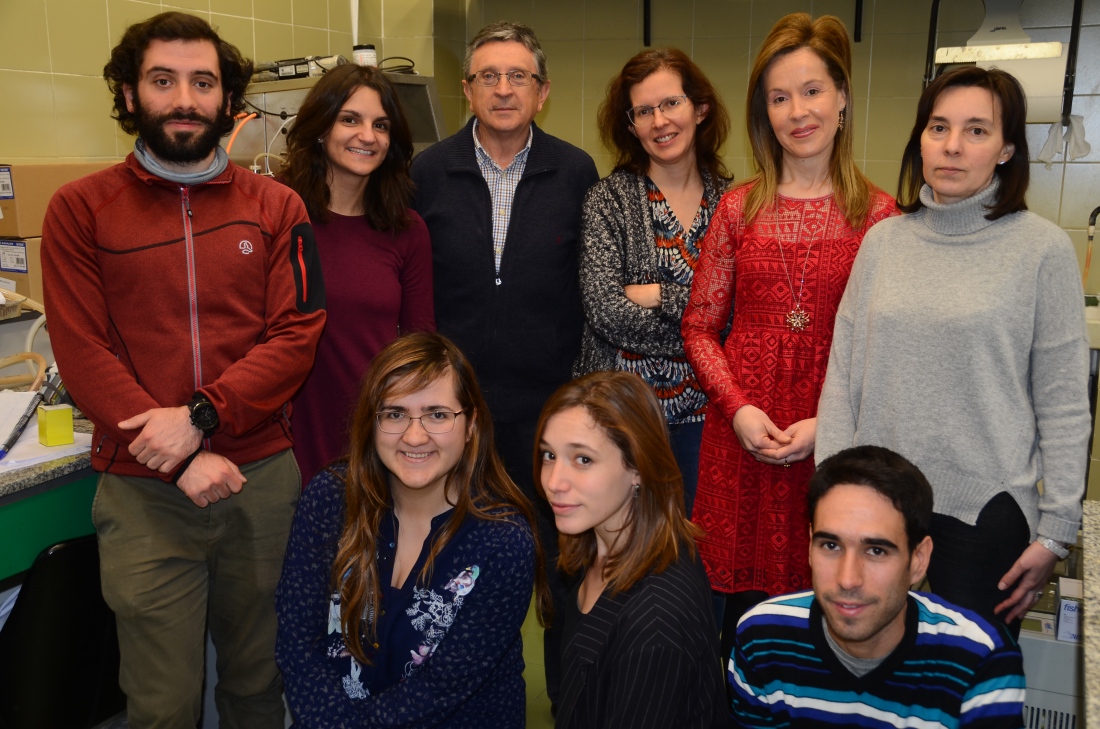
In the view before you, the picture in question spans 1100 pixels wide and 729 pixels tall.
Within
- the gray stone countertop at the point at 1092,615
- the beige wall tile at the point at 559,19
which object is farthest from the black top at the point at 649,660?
the beige wall tile at the point at 559,19

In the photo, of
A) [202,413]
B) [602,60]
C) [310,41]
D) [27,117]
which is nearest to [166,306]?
[202,413]

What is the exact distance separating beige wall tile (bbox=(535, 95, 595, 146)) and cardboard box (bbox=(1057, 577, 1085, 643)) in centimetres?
292

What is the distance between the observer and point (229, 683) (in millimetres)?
1961

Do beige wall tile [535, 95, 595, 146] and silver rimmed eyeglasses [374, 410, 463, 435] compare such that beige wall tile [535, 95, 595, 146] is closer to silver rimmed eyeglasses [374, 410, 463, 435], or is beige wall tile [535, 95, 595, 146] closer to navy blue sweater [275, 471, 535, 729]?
silver rimmed eyeglasses [374, 410, 463, 435]

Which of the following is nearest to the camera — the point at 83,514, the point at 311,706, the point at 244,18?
the point at 311,706

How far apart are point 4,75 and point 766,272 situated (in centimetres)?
234

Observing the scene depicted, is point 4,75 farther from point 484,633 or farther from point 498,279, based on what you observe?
point 484,633

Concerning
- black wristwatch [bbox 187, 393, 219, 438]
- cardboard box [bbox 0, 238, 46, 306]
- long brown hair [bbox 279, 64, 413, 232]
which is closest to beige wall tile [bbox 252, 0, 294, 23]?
cardboard box [bbox 0, 238, 46, 306]

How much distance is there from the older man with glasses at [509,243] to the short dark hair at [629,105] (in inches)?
5.7

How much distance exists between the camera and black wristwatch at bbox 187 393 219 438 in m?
1.72

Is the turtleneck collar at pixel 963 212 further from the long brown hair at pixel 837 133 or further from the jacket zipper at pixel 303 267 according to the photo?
the jacket zipper at pixel 303 267

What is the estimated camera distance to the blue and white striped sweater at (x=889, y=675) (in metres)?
Answer: 1.33

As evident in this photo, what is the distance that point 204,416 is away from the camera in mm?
1729

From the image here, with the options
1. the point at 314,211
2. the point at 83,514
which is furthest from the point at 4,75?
the point at 83,514
